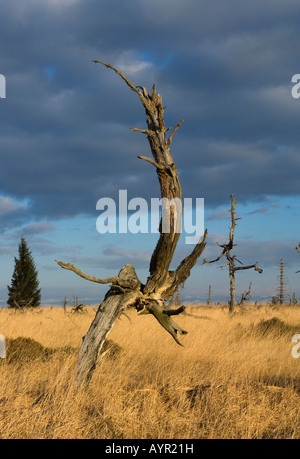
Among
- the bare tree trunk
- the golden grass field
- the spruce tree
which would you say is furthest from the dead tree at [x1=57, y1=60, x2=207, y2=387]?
the spruce tree

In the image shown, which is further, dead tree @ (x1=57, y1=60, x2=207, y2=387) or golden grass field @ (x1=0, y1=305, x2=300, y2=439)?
dead tree @ (x1=57, y1=60, x2=207, y2=387)

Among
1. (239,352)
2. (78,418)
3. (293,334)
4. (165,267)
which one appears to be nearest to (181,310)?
(165,267)

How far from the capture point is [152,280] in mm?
7938

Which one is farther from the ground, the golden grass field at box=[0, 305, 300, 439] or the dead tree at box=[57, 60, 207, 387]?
the dead tree at box=[57, 60, 207, 387]

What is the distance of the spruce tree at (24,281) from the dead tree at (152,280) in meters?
33.3

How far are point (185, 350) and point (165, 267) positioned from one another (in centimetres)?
474

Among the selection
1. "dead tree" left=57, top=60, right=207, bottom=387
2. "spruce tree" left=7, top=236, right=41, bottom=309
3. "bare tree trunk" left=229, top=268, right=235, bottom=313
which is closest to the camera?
"dead tree" left=57, top=60, right=207, bottom=387

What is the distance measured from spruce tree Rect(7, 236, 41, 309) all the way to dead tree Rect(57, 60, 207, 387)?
33350 mm

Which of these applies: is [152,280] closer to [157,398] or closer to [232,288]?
[157,398]

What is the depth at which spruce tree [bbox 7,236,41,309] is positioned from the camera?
3959 cm

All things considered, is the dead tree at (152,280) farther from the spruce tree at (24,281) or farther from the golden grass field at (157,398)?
the spruce tree at (24,281)

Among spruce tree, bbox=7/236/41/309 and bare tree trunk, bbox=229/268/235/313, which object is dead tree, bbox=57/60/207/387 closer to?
bare tree trunk, bbox=229/268/235/313

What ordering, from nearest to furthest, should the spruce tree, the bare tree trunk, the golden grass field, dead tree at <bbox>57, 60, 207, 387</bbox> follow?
the golden grass field < dead tree at <bbox>57, 60, 207, 387</bbox> < the bare tree trunk < the spruce tree

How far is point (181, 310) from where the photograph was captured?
280 inches
